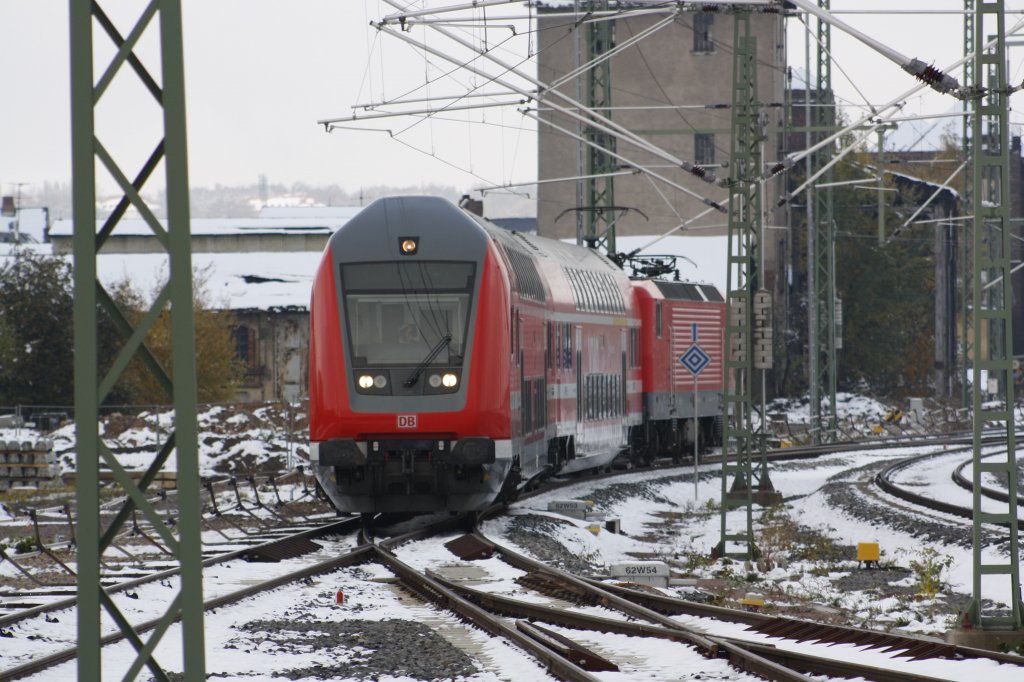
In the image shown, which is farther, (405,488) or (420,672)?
(405,488)

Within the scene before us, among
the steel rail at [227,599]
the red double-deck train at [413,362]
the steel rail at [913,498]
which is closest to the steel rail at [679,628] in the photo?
the steel rail at [227,599]

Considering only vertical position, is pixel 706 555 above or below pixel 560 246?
below

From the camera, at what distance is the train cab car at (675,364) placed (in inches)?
1287

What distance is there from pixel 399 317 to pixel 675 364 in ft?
51.8

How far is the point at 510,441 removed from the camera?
19.4 metres

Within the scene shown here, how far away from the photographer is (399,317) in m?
19.1

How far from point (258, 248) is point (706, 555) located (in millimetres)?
67426

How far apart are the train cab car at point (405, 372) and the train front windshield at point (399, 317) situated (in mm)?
11

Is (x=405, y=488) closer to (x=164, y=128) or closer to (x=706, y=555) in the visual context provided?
(x=706, y=555)

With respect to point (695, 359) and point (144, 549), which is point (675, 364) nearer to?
point (695, 359)

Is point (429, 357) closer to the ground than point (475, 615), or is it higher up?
higher up

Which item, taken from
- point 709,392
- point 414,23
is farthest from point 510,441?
point 709,392

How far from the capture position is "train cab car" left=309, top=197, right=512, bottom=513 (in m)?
19.0

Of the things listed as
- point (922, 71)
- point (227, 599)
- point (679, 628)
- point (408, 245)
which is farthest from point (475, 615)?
point (408, 245)
